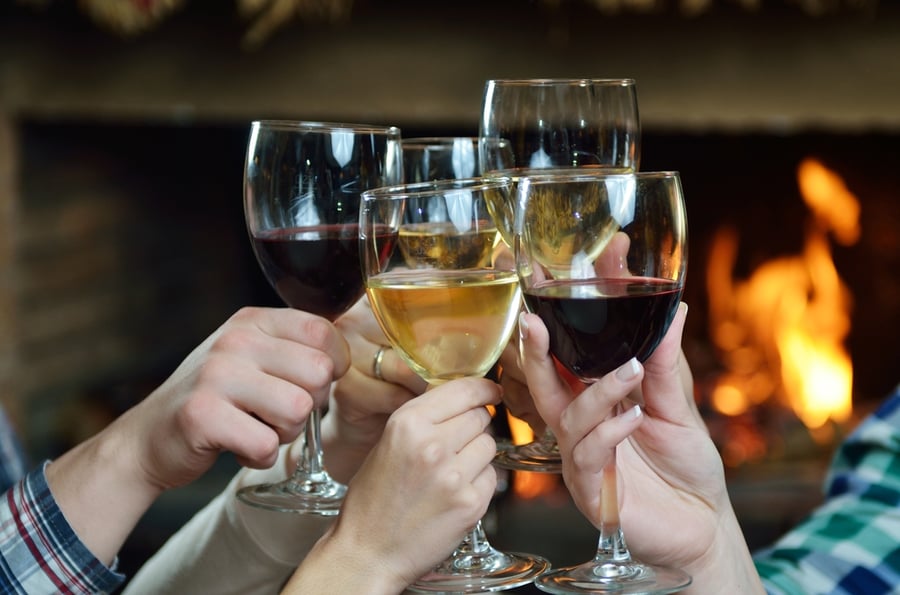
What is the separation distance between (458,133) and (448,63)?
610 mm

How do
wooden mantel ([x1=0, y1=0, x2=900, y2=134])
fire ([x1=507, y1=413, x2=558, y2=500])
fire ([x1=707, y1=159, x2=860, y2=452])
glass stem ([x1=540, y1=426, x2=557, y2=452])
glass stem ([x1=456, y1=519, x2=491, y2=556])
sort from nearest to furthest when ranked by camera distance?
glass stem ([x1=456, y1=519, x2=491, y2=556]) → glass stem ([x1=540, y1=426, x2=557, y2=452]) → wooden mantel ([x1=0, y1=0, x2=900, y2=134]) → fire ([x1=507, y1=413, x2=558, y2=500]) → fire ([x1=707, y1=159, x2=860, y2=452])

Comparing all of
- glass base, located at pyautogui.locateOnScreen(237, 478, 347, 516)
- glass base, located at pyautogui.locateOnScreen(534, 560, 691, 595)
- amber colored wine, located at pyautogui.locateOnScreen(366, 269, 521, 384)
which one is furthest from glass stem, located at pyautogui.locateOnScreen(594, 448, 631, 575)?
glass base, located at pyautogui.locateOnScreen(237, 478, 347, 516)

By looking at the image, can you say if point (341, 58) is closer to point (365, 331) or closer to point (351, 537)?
point (365, 331)

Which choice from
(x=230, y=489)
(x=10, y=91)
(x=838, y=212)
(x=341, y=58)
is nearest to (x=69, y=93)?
(x=10, y=91)

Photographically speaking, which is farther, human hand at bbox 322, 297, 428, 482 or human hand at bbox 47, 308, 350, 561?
human hand at bbox 322, 297, 428, 482

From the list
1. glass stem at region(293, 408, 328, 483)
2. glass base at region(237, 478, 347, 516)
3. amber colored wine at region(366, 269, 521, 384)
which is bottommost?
glass base at region(237, 478, 347, 516)

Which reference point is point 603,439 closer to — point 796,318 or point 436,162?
point 436,162

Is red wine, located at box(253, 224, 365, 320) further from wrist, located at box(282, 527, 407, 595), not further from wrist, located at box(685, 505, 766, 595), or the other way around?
wrist, located at box(685, 505, 766, 595)

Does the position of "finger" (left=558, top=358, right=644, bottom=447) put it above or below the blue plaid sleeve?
above

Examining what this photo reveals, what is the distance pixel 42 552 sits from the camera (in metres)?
1.00

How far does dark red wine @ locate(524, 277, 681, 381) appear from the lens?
0.74 meters

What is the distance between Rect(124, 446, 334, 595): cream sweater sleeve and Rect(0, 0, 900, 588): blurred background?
112 cm

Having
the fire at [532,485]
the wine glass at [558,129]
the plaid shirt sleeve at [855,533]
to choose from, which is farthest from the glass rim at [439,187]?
the fire at [532,485]

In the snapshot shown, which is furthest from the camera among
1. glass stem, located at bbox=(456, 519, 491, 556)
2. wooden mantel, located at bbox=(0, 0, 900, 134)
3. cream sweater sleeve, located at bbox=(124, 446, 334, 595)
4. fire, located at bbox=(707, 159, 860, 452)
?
fire, located at bbox=(707, 159, 860, 452)
